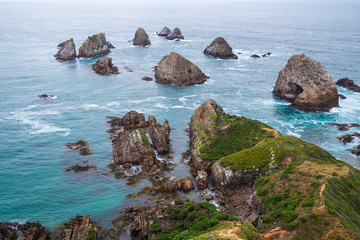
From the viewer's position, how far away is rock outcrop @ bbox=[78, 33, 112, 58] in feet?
550

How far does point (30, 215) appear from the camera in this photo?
5606 centimetres

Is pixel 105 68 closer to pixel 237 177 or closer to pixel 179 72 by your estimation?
pixel 179 72

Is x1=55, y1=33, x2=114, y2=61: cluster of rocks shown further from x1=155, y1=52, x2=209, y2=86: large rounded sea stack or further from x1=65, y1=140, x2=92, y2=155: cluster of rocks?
x1=65, y1=140, x2=92, y2=155: cluster of rocks

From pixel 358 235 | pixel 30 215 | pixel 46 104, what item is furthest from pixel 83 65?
pixel 358 235

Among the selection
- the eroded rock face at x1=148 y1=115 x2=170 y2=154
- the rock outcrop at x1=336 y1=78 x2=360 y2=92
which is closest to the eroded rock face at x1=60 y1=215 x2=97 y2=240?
the eroded rock face at x1=148 y1=115 x2=170 y2=154

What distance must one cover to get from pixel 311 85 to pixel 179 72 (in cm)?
5374

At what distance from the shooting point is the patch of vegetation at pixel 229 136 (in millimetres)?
72938

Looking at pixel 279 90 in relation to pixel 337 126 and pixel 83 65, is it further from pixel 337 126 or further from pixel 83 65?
pixel 83 65

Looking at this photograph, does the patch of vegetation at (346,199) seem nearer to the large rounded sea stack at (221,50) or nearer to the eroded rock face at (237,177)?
the eroded rock face at (237,177)

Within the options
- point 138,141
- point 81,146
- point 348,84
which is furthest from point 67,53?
point 348,84

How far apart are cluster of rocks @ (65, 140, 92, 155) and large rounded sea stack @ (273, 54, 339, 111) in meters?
72.4

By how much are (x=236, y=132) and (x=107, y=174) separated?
34214 millimetres

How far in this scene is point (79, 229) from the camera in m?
51.8

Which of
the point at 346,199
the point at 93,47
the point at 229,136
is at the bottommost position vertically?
the point at 229,136
